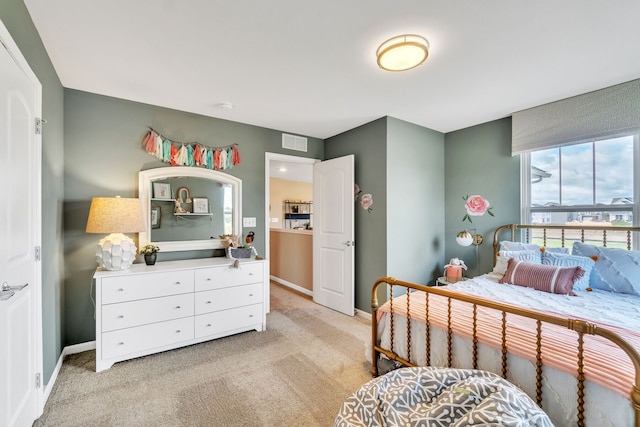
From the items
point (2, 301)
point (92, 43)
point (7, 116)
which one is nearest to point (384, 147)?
point (92, 43)

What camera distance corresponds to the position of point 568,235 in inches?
117

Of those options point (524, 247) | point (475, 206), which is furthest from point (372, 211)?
point (524, 247)

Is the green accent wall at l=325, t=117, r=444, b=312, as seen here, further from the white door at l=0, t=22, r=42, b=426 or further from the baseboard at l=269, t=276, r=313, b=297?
the white door at l=0, t=22, r=42, b=426

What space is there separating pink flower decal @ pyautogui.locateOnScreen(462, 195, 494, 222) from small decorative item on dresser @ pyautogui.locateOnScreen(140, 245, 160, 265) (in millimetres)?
3684

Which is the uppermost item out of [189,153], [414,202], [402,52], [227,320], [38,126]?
[402,52]

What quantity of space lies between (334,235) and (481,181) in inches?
79.0

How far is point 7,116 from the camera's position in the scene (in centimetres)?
134

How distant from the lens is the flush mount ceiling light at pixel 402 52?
6.02 ft

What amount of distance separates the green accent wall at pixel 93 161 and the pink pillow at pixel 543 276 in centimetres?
319

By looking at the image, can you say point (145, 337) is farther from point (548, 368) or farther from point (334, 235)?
point (548, 368)

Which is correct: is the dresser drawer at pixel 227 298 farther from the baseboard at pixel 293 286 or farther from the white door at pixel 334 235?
the baseboard at pixel 293 286

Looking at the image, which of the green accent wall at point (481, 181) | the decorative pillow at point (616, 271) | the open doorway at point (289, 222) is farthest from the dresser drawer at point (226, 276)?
the decorative pillow at point (616, 271)

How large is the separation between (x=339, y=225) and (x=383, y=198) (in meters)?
0.70

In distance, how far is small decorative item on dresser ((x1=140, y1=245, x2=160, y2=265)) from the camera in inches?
105
